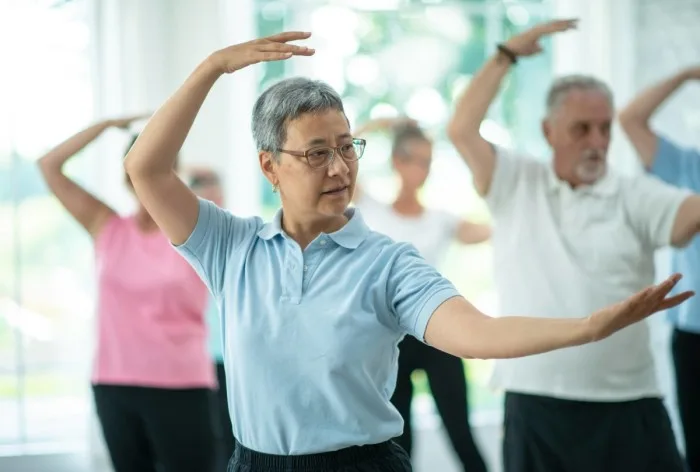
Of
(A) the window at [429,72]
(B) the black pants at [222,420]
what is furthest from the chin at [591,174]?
(A) the window at [429,72]

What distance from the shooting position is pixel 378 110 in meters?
5.09

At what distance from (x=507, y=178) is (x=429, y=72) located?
243cm

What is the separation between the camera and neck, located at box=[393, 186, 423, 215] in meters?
3.98

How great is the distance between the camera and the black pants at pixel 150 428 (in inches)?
128

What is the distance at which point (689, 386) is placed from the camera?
11.5 ft

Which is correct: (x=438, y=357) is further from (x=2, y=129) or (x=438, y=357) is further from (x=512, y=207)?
(x=2, y=129)

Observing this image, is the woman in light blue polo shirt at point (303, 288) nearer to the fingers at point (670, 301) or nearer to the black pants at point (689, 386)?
the fingers at point (670, 301)

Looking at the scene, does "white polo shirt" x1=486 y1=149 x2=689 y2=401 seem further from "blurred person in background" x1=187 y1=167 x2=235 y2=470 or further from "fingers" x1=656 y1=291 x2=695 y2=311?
"blurred person in background" x1=187 y1=167 x2=235 y2=470

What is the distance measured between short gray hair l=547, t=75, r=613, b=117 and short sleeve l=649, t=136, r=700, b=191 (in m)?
0.70

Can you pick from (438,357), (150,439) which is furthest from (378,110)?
(150,439)

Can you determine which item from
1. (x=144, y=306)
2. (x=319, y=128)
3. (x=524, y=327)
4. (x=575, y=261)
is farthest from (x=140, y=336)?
(x=524, y=327)

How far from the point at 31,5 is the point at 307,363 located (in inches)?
131

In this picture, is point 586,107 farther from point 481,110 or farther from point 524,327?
point 524,327

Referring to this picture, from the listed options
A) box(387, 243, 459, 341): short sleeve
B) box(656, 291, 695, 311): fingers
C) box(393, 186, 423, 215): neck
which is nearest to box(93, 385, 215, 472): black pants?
box(393, 186, 423, 215): neck
